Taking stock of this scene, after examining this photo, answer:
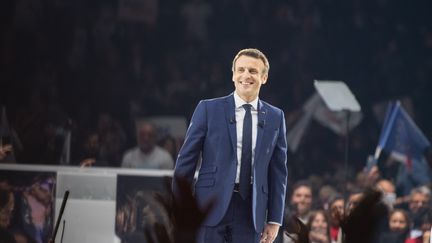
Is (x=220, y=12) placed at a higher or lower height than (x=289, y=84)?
higher

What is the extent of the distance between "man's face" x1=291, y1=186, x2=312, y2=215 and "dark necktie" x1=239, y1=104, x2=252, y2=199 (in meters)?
4.85

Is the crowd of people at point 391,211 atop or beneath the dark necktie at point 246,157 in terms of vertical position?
beneath

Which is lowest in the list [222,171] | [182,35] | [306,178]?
[306,178]

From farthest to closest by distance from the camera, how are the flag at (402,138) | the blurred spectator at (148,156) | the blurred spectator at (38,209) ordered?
1. the flag at (402,138)
2. the blurred spectator at (148,156)
3. the blurred spectator at (38,209)

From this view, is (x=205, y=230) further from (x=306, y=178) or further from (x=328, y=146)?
(x=328, y=146)

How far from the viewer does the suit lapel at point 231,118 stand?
4785mm

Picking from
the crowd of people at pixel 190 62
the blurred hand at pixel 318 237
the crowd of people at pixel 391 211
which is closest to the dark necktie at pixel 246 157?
the crowd of people at pixel 391 211

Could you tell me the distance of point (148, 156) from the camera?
11.0 meters

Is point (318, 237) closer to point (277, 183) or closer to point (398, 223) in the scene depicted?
point (398, 223)

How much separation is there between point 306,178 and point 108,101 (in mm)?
2703

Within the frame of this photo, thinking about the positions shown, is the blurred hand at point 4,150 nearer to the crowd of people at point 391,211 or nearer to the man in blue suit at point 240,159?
the crowd of people at point 391,211

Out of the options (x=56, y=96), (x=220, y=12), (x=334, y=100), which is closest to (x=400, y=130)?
(x=334, y=100)

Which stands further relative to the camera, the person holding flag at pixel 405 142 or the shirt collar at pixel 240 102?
the person holding flag at pixel 405 142

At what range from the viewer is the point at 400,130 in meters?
12.1
